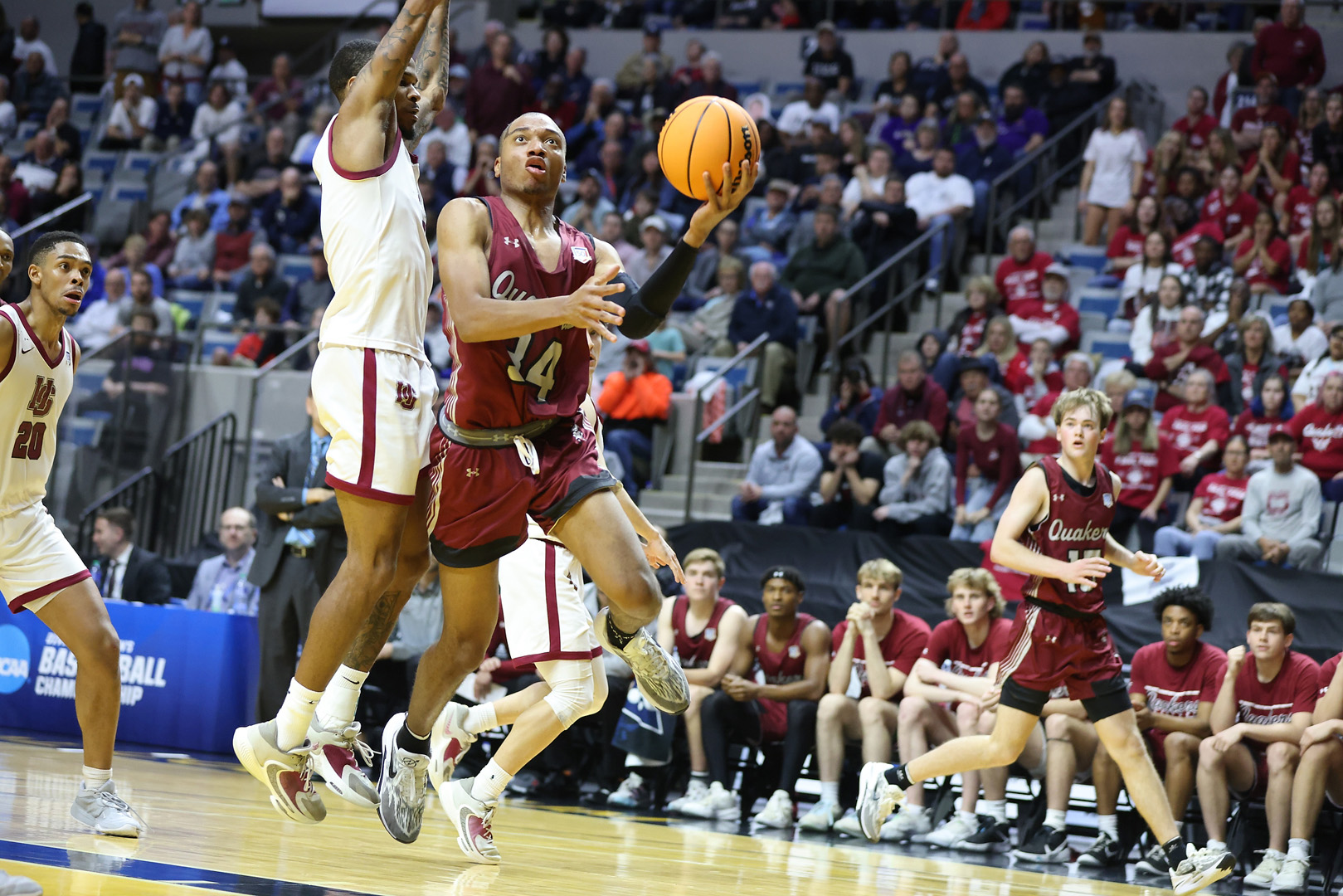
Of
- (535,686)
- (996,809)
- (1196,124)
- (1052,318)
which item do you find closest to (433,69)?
(535,686)

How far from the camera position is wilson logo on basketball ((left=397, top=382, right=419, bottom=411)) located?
15.2 feet

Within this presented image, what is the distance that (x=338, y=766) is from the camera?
4988 mm

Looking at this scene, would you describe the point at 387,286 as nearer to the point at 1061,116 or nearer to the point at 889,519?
the point at 889,519

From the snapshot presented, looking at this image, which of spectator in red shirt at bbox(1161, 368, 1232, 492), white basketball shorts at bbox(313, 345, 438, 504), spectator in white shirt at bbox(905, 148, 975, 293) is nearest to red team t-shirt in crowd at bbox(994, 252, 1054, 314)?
spectator in white shirt at bbox(905, 148, 975, 293)

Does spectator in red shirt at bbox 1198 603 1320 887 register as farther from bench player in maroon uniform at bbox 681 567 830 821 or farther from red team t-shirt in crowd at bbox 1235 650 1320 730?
Answer: bench player in maroon uniform at bbox 681 567 830 821

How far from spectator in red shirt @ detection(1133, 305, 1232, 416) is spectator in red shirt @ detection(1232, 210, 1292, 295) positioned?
3.04 feet

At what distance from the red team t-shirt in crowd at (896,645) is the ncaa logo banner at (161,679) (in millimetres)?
3635

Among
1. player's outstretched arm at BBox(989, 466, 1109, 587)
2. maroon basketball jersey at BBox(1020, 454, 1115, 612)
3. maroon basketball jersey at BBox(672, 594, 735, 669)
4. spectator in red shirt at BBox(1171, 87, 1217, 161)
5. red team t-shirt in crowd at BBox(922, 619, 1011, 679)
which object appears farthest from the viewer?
spectator in red shirt at BBox(1171, 87, 1217, 161)

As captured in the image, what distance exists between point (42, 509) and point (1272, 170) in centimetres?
1027

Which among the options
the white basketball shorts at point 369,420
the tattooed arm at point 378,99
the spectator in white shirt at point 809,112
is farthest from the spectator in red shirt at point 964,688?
the spectator in white shirt at point 809,112

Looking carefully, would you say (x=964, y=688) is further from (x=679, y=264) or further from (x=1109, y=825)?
(x=679, y=264)

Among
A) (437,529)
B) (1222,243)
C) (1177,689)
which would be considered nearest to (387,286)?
(437,529)

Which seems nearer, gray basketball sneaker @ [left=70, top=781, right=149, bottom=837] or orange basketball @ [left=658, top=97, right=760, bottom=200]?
orange basketball @ [left=658, top=97, right=760, bottom=200]

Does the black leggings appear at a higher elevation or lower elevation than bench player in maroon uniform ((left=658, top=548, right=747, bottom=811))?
lower
